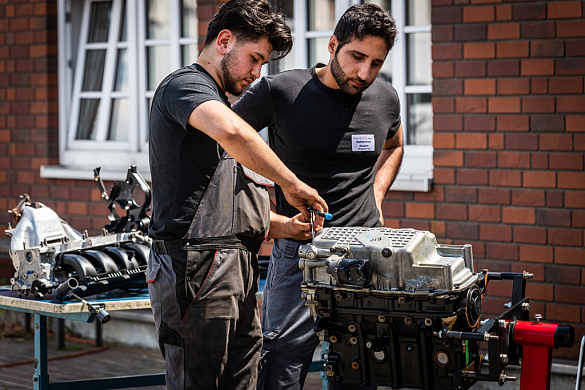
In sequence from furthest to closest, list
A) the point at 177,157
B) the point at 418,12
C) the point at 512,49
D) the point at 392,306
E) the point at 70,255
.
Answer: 1. the point at 418,12
2. the point at 512,49
3. the point at 70,255
4. the point at 177,157
5. the point at 392,306

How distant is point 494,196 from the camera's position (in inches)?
202

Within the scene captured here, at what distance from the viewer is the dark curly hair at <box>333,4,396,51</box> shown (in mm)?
3418

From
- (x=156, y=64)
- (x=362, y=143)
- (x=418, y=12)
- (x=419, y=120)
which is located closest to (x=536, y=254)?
(x=419, y=120)

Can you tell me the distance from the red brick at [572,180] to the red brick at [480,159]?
16.4 inches

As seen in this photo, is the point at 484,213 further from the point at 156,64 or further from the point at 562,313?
the point at 156,64

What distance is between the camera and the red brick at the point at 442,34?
5.20 metres

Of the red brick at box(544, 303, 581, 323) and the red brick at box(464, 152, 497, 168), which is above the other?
the red brick at box(464, 152, 497, 168)

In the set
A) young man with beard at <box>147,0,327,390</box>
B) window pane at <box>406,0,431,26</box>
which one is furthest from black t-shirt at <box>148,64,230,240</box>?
window pane at <box>406,0,431,26</box>

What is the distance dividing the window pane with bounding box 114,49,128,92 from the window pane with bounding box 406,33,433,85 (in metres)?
2.58

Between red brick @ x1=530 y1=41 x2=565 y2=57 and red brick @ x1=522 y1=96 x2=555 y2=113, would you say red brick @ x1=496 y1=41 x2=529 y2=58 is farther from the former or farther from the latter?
red brick @ x1=522 y1=96 x2=555 y2=113

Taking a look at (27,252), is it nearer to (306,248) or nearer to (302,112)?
(302,112)

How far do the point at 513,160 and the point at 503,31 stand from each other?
794mm

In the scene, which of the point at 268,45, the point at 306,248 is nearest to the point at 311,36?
the point at 268,45

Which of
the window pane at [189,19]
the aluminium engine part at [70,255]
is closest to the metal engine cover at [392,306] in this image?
the aluminium engine part at [70,255]
